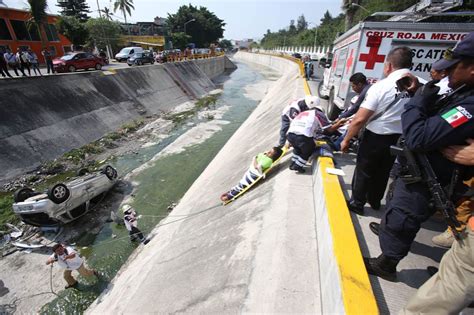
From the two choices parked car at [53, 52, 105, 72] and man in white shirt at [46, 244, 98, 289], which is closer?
man in white shirt at [46, 244, 98, 289]

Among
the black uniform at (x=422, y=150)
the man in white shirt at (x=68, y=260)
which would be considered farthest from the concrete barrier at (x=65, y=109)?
the black uniform at (x=422, y=150)

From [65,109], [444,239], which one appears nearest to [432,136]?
[444,239]

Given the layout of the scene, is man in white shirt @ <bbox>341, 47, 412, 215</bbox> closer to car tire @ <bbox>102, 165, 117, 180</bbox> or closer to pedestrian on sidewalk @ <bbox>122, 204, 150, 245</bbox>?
pedestrian on sidewalk @ <bbox>122, 204, 150, 245</bbox>

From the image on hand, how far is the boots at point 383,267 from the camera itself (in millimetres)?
2381

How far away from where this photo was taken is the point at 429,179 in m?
1.96

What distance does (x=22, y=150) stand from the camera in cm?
1051

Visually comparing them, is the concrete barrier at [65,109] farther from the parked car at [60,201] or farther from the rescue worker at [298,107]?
the rescue worker at [298,107]

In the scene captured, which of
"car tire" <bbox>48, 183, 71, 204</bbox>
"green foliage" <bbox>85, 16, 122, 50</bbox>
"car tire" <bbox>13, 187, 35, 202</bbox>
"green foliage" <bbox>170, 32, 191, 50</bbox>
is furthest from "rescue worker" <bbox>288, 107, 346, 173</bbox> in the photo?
"green foliage" <bbox>170, 32, 191, 50</bbox>

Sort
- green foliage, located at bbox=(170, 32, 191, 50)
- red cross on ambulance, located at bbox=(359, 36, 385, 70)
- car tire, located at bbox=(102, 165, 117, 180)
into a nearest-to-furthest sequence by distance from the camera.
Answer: red cross on ambulance, located at bbox=(359, 36, 385, 70) → car tire, located at bbox=(102, 165, 117, 180) → green foliage, located at bbox=(170, 32, 191, 50)

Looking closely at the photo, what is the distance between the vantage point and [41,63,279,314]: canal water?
5699 millimetres

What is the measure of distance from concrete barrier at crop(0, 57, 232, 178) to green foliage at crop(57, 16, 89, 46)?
2127cm

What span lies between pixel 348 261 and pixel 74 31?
4463 centimetres

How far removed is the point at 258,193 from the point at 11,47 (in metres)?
31.3

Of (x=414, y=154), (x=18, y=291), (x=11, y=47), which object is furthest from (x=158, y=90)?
(x=414, y=154)
